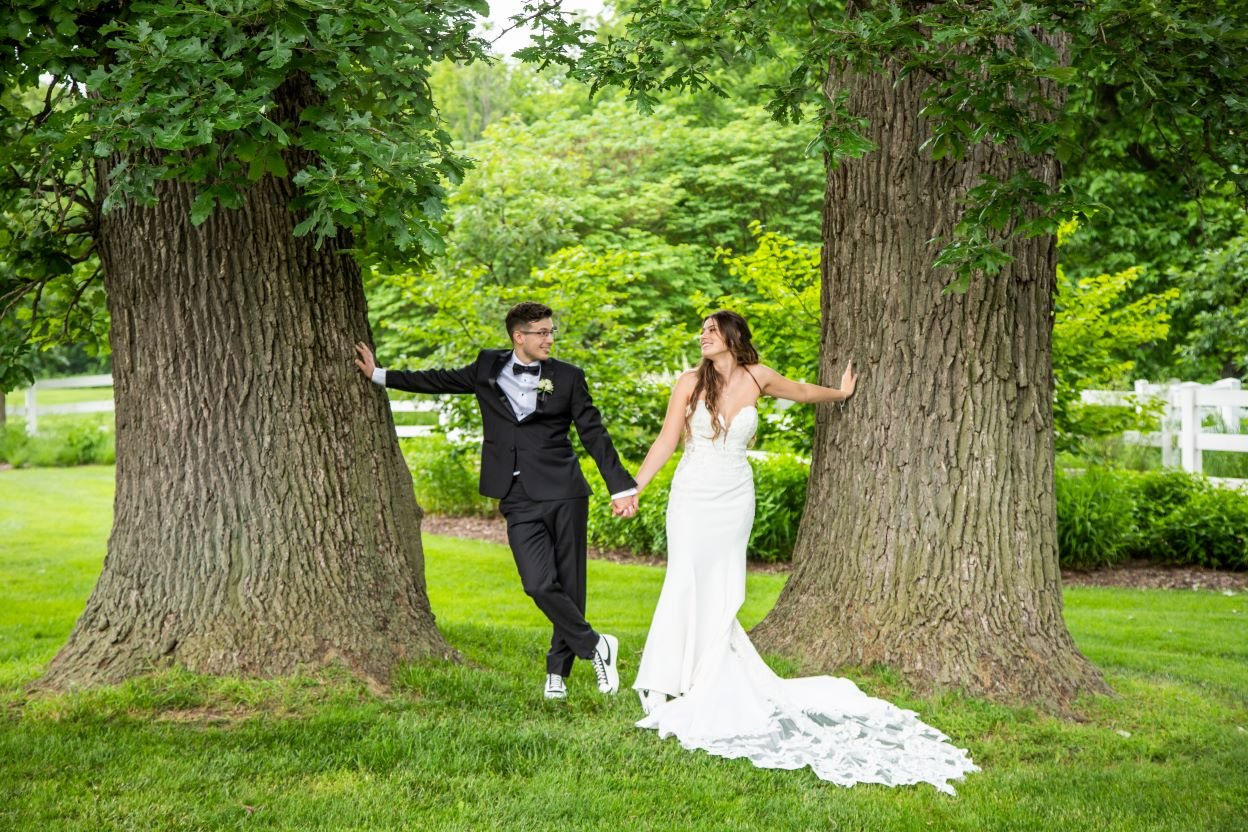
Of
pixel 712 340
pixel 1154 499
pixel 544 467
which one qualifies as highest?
pixel 712 340

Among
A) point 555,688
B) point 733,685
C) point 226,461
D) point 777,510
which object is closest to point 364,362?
point 226,461

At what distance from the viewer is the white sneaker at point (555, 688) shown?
5.76m

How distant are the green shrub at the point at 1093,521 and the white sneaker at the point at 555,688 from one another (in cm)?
628

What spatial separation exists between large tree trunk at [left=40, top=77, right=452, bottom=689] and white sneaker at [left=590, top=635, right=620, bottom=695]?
101 centimetres

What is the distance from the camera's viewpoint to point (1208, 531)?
35.0 ft

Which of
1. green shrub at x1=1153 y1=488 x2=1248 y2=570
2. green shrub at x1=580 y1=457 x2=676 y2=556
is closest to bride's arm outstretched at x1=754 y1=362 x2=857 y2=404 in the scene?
green shrub at x1=580 y1=457 x2=676 y2=556

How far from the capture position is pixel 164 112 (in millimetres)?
4312

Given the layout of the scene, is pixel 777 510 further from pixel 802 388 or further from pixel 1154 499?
pixel 802 388

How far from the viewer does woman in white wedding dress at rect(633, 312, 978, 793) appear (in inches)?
197

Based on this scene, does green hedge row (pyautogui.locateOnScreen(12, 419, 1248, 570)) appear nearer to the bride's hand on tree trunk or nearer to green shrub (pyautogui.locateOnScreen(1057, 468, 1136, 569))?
green shrub (pyautogui.locateOnScreen(1057, 468, 1136, 569))

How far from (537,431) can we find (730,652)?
1.43 m

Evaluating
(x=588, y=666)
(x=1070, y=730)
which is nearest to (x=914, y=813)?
(x=1070, y=730)

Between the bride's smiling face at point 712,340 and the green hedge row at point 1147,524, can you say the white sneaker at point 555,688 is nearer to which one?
the bride's smiling face at point 712,340

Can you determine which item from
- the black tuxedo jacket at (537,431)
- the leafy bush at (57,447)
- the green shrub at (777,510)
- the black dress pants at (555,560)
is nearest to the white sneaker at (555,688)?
the black dress pants at (555,560)
